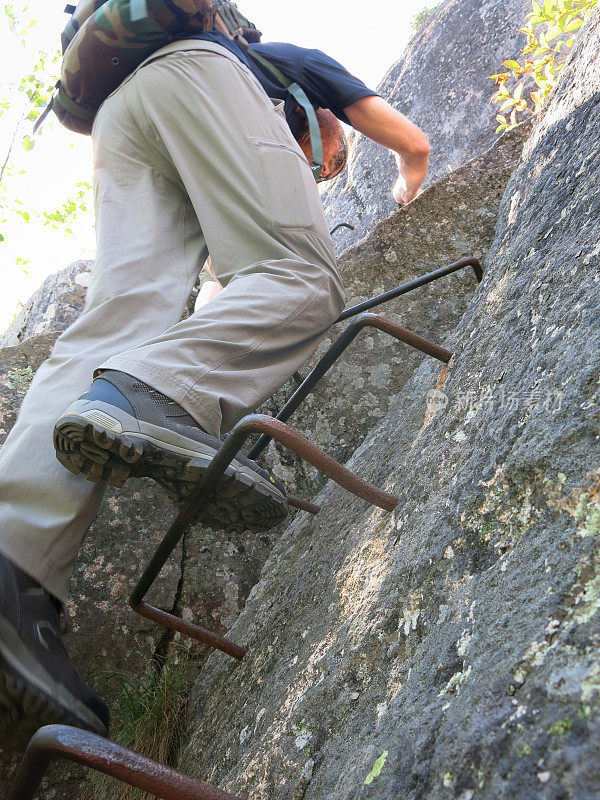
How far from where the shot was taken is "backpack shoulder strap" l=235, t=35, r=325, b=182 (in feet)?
7.18

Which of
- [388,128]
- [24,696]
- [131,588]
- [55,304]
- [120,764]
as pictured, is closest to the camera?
[120,764]

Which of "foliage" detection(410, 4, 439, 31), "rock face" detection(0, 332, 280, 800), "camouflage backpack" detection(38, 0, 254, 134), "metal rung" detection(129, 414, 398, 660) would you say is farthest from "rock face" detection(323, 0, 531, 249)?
"metal rung" detection(129, 414, 398, 660)

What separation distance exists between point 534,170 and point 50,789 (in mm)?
1971

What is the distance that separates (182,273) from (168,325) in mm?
196

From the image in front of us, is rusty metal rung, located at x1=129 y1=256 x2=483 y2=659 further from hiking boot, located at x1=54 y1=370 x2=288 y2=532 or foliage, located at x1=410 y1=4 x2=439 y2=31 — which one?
foliage, located at x1=410 y1=4 x2=439 y2=31

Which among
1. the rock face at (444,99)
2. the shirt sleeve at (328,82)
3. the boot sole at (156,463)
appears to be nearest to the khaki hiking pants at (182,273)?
the boot sole at (156,463)

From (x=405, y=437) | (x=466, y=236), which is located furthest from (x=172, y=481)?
(x=466, y=236)

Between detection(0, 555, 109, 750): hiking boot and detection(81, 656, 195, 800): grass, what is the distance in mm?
303

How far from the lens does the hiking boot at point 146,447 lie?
1306 millimetres

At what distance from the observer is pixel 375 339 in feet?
8.64

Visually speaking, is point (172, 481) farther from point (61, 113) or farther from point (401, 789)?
point (61, 113)

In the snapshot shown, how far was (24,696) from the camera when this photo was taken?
1221 millimetres

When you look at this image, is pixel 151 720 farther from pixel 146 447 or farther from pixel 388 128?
pixel 388 128

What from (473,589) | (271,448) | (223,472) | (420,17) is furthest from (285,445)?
Result: (420,17)
